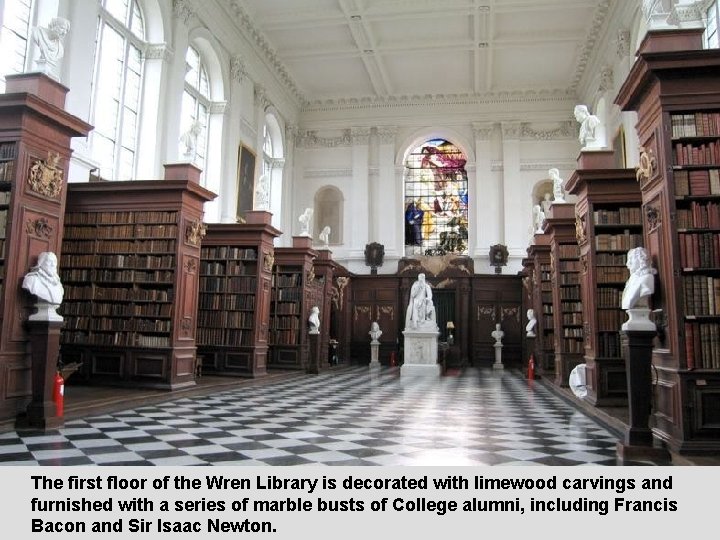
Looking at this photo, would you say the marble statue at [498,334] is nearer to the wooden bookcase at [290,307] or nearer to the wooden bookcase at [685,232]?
the wooden bookcase at [290,307]

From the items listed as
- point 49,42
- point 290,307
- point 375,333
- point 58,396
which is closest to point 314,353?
point 290,307

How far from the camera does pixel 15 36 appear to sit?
8633mm

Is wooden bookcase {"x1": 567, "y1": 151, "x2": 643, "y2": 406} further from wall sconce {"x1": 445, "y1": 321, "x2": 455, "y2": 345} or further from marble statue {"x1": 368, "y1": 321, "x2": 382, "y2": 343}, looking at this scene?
marble statue {"x1": 368, "y1": 321, "x2": 382, "y2": 343}

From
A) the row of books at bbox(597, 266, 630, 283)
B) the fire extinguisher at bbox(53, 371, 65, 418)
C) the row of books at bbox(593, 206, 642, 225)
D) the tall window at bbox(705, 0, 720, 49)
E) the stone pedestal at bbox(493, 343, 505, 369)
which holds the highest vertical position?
the tall window at bbox(705, 0, 720, 49)

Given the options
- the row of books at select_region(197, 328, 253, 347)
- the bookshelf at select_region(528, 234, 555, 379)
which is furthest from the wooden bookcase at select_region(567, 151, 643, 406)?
the row of books at select_region(197, 328, 253, 347)

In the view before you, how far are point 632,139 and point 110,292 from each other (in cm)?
1128

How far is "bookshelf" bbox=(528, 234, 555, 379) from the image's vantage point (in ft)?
37.6

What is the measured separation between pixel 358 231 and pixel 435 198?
282 cm

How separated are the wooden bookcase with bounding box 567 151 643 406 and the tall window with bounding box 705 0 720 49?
158 inches

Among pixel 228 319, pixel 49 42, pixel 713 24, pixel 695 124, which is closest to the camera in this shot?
pixel 695 124

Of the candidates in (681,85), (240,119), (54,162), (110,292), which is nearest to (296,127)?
(240,119)

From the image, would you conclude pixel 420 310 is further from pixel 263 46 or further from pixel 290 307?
pixel 263 46
